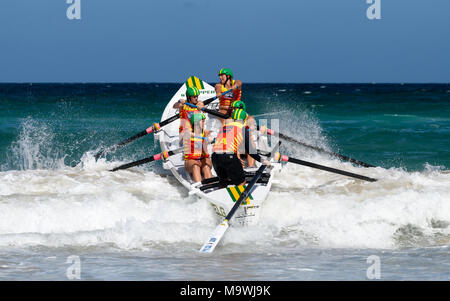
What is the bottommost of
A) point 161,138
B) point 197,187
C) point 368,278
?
point 368,278

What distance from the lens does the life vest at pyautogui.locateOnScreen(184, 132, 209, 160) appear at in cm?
979

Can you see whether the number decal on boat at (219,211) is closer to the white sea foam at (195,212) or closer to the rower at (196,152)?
the white sea foam at (195,212)

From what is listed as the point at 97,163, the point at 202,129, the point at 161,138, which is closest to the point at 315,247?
the point at 202,129

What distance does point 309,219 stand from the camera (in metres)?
9.07

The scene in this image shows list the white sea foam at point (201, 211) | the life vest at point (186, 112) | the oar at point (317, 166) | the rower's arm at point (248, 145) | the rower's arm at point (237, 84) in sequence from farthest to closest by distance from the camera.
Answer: the rower's arm at point (237, 84)
the life vest at point (186, 112)
the oar at point (317, 166)
the rower's arm at point (248, 145)
the white sea foam at point (201, 211)

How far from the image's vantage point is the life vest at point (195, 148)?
979 cm

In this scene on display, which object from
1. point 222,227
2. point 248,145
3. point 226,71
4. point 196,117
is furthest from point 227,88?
point 222,227

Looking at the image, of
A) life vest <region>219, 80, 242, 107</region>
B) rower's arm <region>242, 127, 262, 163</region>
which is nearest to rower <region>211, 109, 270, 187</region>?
rower's arm <region>242, 127, 262, 163</region>

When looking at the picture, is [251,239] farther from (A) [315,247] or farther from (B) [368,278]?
(B) [368,278]

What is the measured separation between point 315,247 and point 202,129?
2.94m

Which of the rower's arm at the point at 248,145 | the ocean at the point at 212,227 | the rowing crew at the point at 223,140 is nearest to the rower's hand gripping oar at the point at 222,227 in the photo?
the ocean at the point at 212,227

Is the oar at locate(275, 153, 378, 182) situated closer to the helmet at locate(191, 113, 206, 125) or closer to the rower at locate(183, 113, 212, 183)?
the rower at locate(183, 113, 212, 183)
